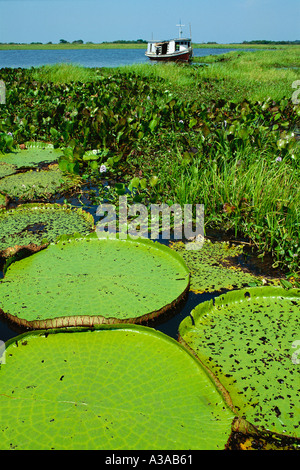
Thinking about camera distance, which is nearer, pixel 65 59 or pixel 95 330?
pixel 95 330

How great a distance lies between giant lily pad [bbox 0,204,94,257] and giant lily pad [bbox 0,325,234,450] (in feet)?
3.69

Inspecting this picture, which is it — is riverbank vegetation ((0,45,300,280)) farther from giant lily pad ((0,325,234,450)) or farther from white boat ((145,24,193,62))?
white boat ((145,24,193,62))

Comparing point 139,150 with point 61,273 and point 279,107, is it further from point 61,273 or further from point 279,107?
point 61,273

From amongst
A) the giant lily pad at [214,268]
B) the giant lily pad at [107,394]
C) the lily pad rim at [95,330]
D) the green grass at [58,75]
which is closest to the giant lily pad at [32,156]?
the giant lily pad at [214,268]

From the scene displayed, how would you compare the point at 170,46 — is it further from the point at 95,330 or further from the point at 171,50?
the point at 95,330

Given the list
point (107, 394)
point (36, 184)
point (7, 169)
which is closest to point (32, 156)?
point (7, 169)

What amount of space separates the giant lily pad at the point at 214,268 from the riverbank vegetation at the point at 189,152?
0.25 metres

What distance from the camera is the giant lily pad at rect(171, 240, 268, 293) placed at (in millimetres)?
2211

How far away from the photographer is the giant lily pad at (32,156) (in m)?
→ 4.40

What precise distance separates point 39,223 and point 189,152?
177 centimetres

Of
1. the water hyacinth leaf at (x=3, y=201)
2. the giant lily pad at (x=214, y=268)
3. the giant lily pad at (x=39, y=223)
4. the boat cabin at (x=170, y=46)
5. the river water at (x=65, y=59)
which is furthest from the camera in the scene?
the boat cabin at (x=170, y=46)

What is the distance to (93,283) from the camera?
2037 millimetres

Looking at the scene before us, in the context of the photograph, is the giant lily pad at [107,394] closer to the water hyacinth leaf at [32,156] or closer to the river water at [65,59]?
the water hyacinth leaf at [32,156]

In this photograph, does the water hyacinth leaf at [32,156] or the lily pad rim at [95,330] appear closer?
the lily pad rim at [95,330]
